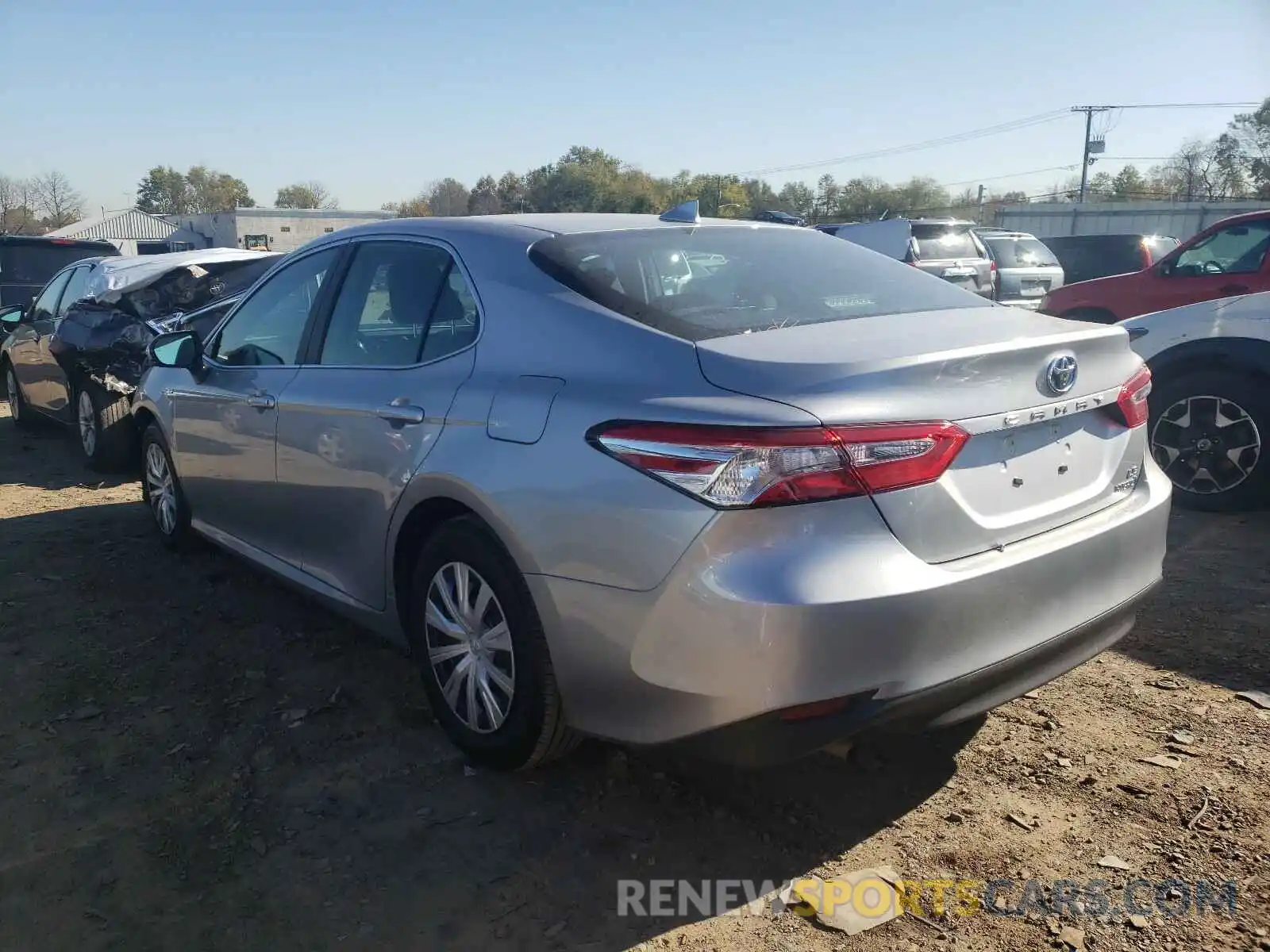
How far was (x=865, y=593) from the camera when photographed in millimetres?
2270

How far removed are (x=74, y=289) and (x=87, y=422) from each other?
2.24 m

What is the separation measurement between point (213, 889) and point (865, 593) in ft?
6.10

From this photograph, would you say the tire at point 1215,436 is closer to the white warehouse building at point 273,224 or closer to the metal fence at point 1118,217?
the metal fence at point 1118,217

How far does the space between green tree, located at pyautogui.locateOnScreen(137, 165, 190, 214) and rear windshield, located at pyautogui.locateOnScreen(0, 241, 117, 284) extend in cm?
10801

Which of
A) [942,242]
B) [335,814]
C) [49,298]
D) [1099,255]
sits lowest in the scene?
[335,814]

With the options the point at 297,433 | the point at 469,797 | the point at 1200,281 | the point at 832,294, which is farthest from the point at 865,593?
the point at 1200,281

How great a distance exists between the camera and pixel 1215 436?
5.54 metres

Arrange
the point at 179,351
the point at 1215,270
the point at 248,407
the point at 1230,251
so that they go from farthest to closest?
the point at 1215,270 < the point at 1230,251 < the point at 179,351 < the point at 248,407

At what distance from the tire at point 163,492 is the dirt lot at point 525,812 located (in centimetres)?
114

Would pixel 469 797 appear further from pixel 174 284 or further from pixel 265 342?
pixel 174 284

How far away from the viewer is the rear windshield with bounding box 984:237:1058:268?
16164 mm

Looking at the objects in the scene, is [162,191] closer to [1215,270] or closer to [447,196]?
[447,196]

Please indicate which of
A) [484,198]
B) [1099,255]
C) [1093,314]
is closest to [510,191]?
[484,198]

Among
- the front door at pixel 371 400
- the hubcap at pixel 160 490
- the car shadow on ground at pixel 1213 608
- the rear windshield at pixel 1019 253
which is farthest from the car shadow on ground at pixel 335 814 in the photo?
the rear windshield at pixel 1019 253
